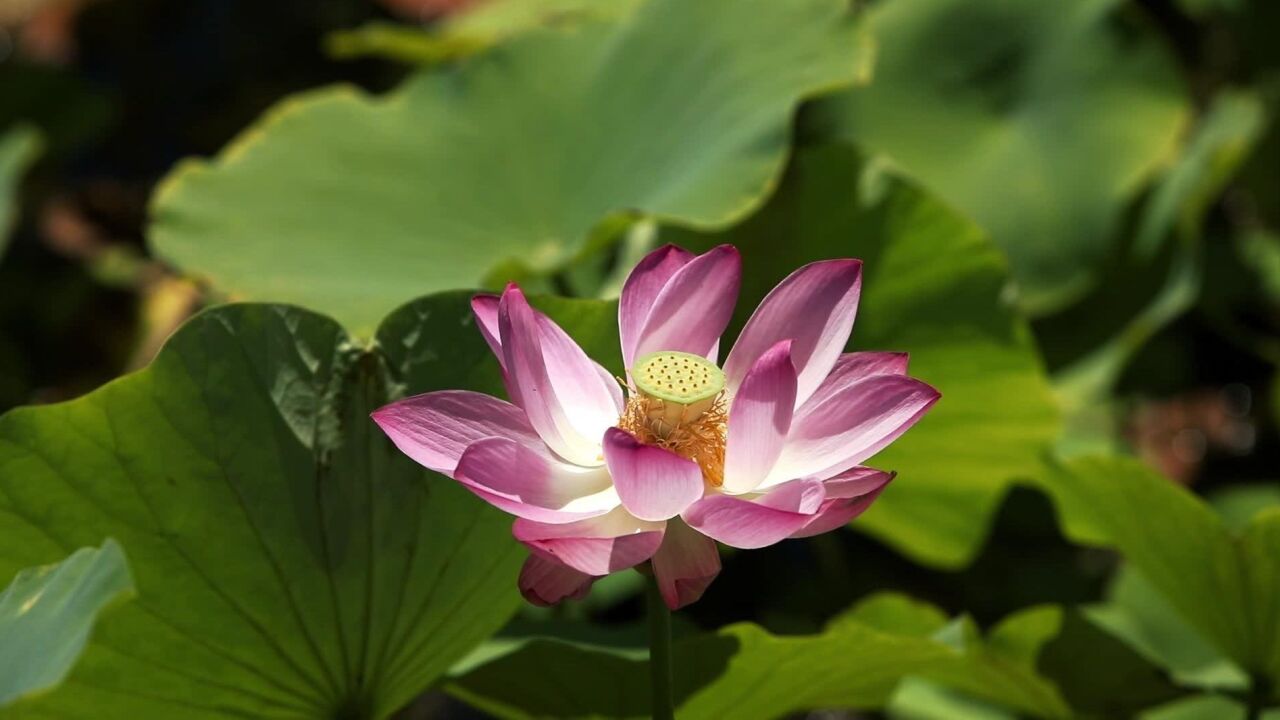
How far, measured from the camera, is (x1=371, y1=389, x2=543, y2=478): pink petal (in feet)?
1.92

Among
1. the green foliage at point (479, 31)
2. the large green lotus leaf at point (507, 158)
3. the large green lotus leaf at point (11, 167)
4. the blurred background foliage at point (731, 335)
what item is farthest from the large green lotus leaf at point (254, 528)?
the large green lotus leaf at point (11, 167)

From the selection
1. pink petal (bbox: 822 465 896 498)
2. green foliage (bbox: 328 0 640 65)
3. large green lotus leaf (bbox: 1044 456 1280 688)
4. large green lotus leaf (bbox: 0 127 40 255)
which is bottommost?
large green lotus leaf (bbox: 1044 456 1280 688)

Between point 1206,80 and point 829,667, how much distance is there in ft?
4.83

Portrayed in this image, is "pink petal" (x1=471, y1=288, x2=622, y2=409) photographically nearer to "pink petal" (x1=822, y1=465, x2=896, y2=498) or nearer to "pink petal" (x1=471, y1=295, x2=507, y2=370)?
"pink petal" (x1=471, y1=295, x2=507, y2=370)

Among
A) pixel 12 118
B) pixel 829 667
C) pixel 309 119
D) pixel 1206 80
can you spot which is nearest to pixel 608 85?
pixel 309 119

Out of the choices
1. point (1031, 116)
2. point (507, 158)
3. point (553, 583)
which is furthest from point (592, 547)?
point (1031, 116)

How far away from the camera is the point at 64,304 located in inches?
87.0

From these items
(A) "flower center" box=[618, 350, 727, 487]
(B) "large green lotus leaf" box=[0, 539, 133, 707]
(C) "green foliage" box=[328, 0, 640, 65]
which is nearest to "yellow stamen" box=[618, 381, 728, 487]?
(A) "flower center" box=[618, 350, 727, 487]

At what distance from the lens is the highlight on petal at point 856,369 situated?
629 mm

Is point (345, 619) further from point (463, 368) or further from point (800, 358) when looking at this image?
point (800, 358)

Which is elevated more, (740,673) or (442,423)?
(442,423)

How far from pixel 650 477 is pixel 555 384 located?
0.11 metres

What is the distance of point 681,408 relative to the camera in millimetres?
617

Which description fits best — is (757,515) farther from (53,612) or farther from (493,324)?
(53,612)
